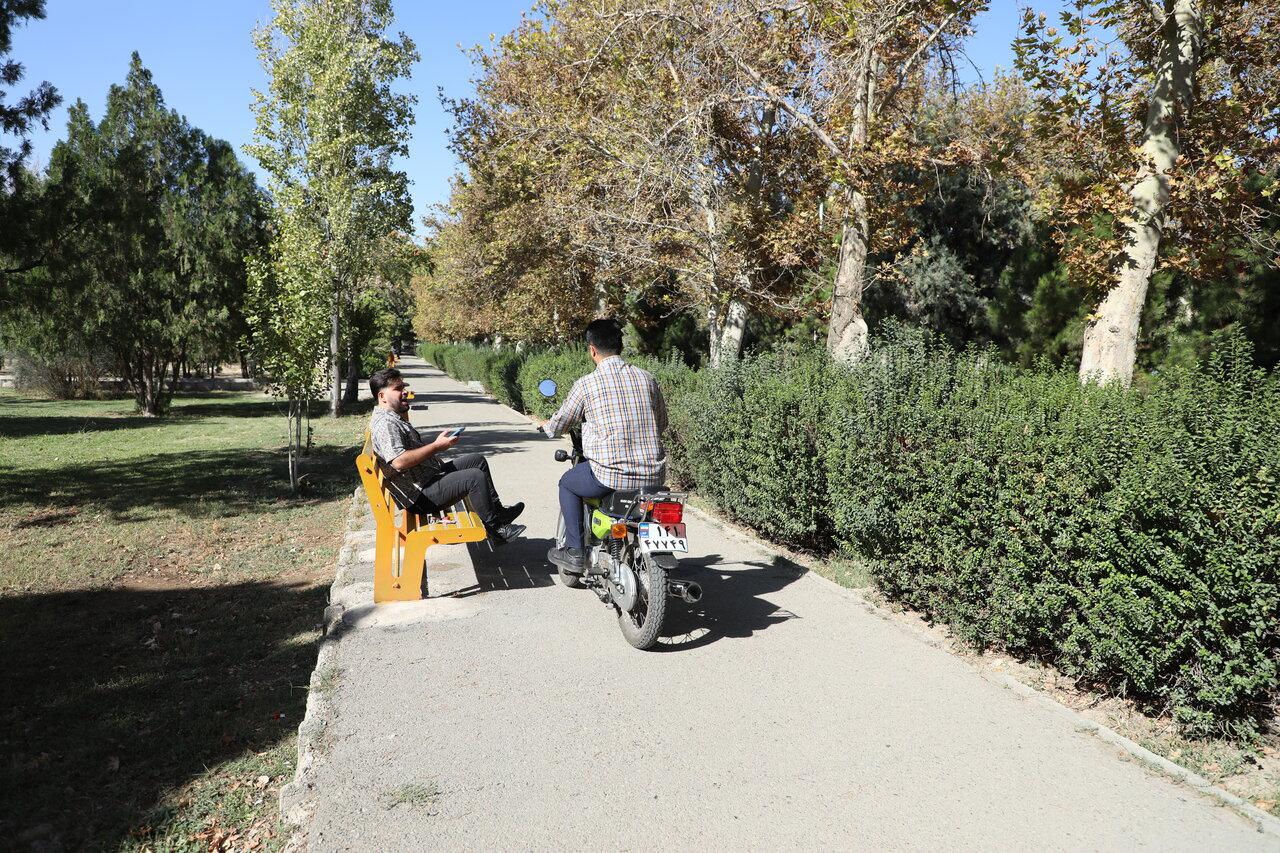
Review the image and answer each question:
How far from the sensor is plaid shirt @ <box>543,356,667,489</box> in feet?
16.9

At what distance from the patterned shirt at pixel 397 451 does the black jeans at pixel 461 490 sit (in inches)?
3.0

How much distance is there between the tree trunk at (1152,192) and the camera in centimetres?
736

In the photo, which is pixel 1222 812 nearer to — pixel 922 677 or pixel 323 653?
pixel 922 677

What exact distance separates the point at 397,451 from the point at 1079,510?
14.0 feet

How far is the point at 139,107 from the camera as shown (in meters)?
24.2

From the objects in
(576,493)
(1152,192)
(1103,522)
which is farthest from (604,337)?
(1152,192)

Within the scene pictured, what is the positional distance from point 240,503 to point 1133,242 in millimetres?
10526

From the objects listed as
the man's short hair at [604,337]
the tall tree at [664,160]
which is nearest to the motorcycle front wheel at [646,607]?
the man's short hair at [604,337]

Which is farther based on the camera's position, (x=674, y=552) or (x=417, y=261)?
(x=417, y=261)

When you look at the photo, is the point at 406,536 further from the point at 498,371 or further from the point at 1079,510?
the point at 498,371

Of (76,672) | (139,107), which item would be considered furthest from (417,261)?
(76,672)

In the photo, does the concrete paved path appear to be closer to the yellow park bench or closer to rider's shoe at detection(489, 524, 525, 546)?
the yellow park bench

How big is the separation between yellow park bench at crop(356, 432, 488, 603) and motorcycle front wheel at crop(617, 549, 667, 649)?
1340mm

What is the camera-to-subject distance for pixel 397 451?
5.88 metres
